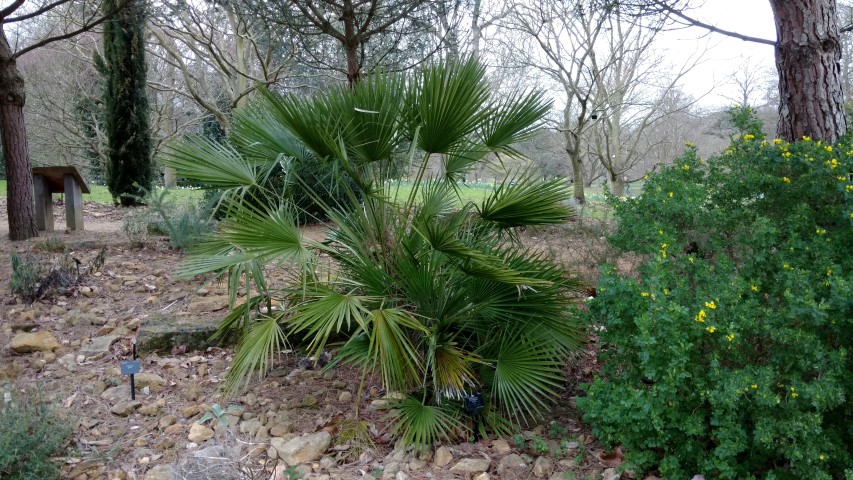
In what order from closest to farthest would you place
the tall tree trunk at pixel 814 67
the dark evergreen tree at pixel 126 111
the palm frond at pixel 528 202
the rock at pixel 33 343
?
the palm frond at pixel 528 202 < the tall tree trunk at pixel 814 67 < the rock at pixel 33 343 < the dark evergreen tree at pixel 126 111

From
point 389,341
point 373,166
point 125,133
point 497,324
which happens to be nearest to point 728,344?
point 497,324

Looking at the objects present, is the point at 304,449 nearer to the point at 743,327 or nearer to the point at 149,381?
the point at 149,381

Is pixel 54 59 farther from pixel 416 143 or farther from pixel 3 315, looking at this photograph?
pixel 416 143

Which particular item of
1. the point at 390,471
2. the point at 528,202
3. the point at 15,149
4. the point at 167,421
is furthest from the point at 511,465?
the point at 15,149

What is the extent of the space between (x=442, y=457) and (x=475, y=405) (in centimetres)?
34

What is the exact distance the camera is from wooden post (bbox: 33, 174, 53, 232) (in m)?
8.06

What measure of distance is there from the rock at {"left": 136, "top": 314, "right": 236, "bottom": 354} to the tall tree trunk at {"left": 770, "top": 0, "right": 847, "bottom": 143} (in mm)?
4511

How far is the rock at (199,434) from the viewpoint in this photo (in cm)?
359

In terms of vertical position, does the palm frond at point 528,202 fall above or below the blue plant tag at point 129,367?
above

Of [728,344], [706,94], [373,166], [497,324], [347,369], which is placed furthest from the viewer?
[706,94]

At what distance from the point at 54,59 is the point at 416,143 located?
17000mm

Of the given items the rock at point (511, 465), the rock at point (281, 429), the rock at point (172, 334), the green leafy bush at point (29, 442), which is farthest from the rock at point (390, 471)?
Answer: the rock at point (172, 334)

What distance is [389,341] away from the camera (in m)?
3.24

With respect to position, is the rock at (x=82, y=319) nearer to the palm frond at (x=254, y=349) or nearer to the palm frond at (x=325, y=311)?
the palm frond at (x=254, y=349)
